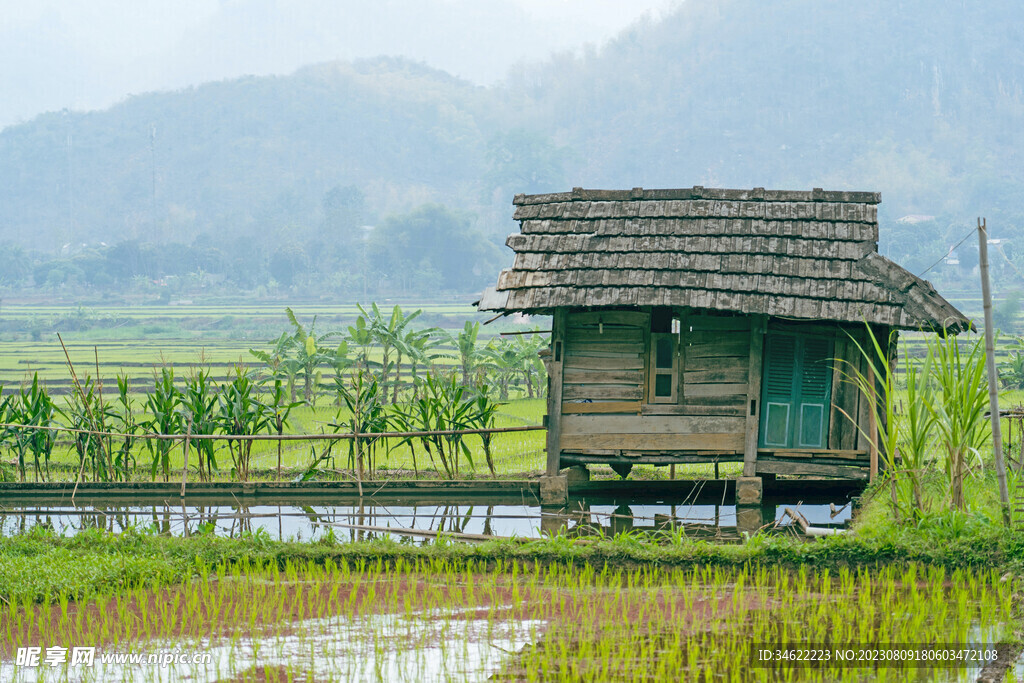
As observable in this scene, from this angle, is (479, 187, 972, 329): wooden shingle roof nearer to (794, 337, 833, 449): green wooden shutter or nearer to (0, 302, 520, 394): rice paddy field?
(794, 337, 833, 449): green wooden shutter

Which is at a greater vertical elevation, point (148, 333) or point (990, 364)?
point (148, 333)

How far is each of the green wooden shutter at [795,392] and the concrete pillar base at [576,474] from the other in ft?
7.41

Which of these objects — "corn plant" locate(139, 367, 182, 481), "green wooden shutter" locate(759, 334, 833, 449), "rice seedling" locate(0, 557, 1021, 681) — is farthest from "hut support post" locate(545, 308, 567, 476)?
"corn plant" locate(139, 367, 182, 481)

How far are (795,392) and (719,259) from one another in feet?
5.78

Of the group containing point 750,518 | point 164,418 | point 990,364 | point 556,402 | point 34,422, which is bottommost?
point 750,518

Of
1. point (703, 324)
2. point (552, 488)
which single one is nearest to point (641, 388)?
point (703, 324)

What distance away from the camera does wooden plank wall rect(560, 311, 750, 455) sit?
11.2 metres

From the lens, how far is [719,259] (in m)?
10.9

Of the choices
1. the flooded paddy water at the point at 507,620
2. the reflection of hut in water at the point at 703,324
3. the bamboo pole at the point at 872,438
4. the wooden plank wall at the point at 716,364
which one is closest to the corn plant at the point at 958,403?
the flooded paddy water at the point at 507,620

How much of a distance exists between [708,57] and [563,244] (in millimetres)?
151720

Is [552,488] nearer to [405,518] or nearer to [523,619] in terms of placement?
[405,518]

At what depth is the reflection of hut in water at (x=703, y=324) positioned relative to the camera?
10.8 m

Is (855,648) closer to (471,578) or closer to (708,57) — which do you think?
(471,578)

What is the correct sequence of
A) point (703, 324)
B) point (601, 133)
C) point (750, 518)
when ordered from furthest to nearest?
point (601, 133) → point (703, 324) → point (750, 518)
